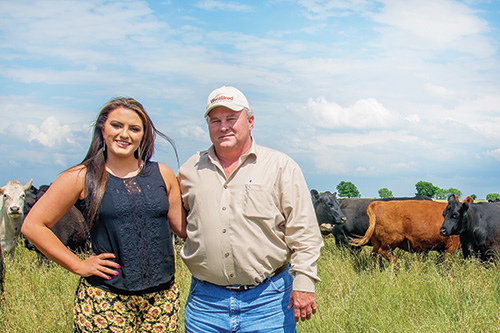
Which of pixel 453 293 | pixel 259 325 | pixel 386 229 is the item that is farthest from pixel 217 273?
pixel 386 229

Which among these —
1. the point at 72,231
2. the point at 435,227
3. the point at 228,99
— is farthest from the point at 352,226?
the point at 228,99

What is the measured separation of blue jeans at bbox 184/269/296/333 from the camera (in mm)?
3055

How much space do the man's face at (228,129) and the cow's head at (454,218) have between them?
7.47 m

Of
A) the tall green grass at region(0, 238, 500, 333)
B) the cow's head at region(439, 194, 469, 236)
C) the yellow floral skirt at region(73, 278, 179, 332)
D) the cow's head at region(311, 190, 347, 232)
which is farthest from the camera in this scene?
the cow's head at region(311, 190, 347, 232)

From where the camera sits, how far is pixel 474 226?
971cm

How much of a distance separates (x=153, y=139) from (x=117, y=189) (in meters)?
0.45

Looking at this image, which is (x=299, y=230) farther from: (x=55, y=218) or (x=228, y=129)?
(x=55, y=218)

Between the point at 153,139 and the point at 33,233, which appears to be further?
the point at 153,139

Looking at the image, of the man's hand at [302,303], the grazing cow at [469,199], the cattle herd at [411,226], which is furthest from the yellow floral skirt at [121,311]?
the grazing cow at [469,199]

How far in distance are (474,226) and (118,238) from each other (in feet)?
28.3

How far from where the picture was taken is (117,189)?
307 cm

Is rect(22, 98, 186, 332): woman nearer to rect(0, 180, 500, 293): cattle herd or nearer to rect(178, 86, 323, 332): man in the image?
rect(178, 86, 323, 332): man

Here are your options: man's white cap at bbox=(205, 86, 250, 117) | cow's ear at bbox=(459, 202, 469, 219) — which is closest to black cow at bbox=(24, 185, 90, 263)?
cow's ear at bbox=(459, 202, 469, 219)

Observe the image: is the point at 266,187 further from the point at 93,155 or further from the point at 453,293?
the point at 453,293
